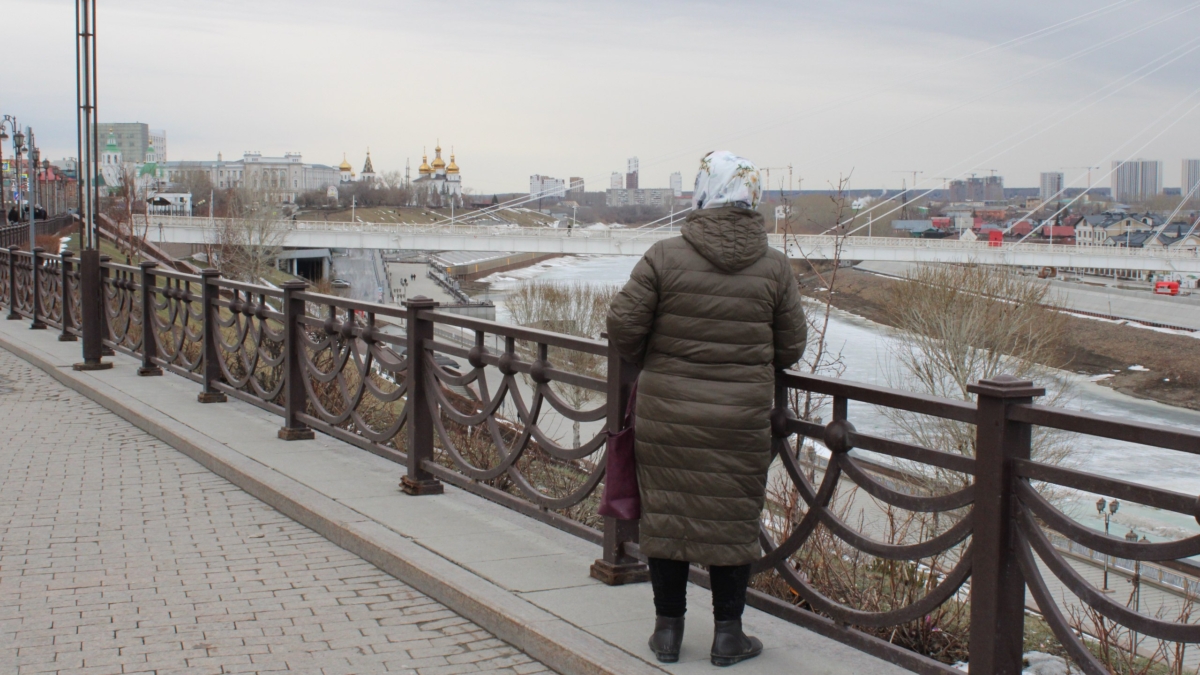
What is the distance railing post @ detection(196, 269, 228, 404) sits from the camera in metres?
9.28

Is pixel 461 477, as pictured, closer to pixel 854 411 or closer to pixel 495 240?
pixel 854 411

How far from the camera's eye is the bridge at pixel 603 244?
219ft

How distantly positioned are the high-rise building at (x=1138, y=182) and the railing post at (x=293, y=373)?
9916 centimetres

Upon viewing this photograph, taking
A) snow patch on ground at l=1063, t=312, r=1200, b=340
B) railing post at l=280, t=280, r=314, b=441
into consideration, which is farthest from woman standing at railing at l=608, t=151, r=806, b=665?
snow patch on ground at l=1063, t=312, r=1200, b=340

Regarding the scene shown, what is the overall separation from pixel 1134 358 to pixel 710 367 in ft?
224

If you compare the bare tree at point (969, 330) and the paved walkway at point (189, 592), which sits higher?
the paved walkway at point (189, 592)

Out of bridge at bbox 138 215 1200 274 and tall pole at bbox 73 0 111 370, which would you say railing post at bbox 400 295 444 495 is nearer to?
tall pole at bbox 73 0 111 370

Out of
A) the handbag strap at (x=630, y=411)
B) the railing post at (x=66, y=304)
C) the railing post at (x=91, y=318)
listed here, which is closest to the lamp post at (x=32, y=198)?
the railing post at (x=66, y=304)

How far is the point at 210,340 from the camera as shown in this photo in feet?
30.7

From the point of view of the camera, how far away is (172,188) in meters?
156

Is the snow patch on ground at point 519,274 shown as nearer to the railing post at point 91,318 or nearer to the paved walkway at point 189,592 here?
the railing post at point 91,318

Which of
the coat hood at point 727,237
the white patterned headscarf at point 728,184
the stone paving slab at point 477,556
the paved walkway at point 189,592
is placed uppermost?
the white patterned headscarf at point 728,184

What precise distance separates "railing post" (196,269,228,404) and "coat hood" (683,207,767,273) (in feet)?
21.9

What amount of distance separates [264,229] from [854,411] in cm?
4691
